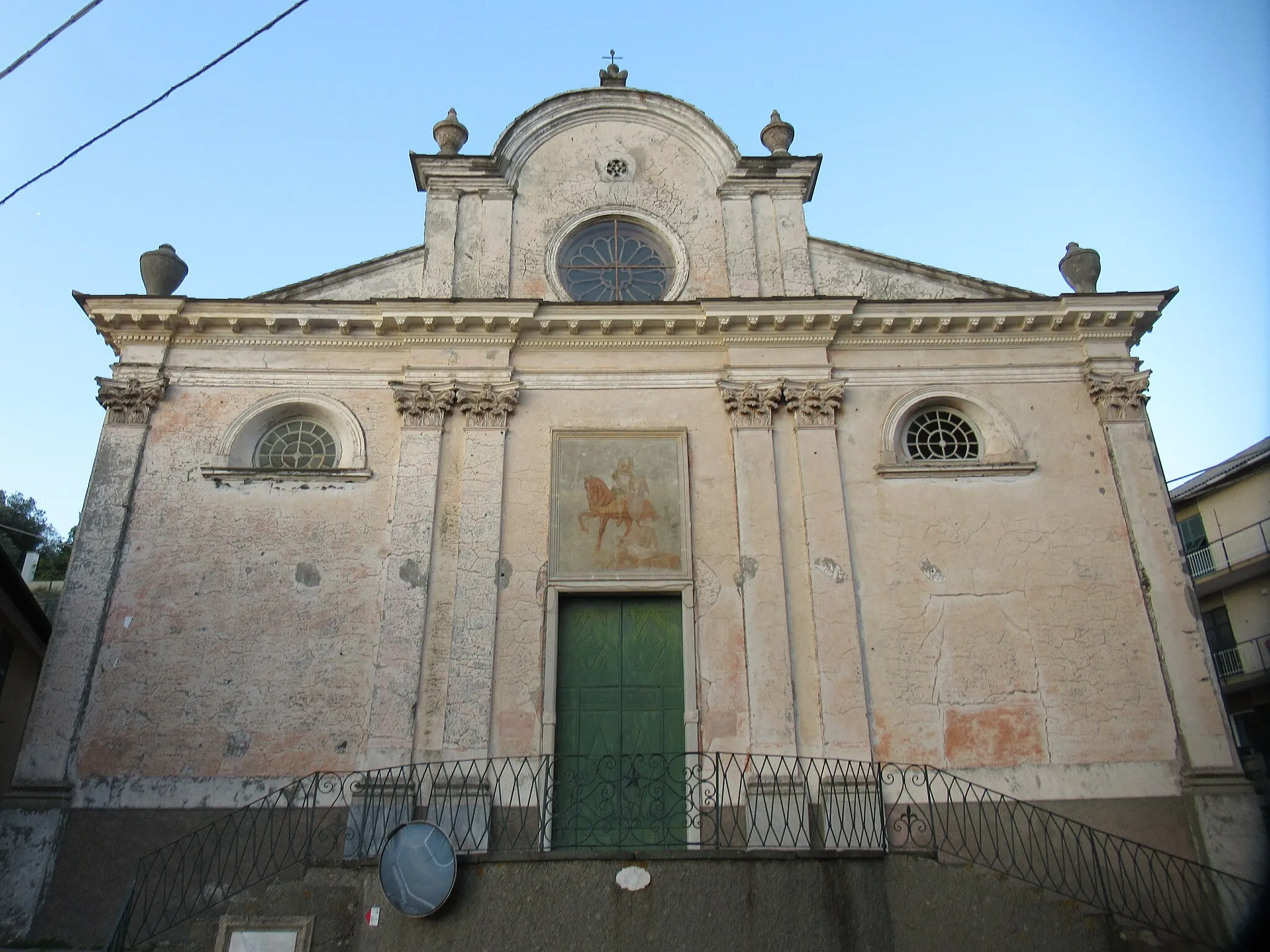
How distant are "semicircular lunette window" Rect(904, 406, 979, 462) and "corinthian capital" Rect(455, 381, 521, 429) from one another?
5.36 meters

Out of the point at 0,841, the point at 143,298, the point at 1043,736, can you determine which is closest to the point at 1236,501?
the point at 1043,736

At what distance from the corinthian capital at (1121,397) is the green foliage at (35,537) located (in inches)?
1089

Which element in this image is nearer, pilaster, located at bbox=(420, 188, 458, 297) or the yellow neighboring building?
pilaster, located at bbox=(420, 188, 458, 297)

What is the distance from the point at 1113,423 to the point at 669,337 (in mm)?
6035

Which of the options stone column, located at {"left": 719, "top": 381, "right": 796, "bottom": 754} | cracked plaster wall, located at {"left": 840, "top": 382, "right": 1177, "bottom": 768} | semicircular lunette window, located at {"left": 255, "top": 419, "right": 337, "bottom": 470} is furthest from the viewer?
semicircular lunette window, located at {"left": 255, "top": 419, "right": 337, "bottom": 470}

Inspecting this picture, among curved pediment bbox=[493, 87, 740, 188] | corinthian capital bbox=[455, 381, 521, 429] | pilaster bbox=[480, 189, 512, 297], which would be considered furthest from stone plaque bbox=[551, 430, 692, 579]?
curved pediment bbox=[493, 87, 740, 188]

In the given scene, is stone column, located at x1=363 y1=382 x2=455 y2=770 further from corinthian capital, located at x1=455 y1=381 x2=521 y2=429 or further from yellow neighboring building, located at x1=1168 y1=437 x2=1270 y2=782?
yellow neighboring building, located at x1=1168 y1=437 x2=1270 y2=782

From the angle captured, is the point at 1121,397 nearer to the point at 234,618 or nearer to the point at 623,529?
the point at 623,529

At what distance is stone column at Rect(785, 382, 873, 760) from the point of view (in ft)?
35.3

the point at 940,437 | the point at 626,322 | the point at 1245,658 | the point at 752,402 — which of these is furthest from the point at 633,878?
the point at 1245,658

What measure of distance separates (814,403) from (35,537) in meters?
26.3

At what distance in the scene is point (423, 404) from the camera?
1234 cm

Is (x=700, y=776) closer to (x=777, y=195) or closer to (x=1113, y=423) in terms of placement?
(x=1113, y=423)

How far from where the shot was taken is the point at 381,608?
37.0 ft
